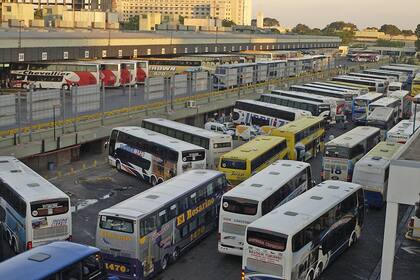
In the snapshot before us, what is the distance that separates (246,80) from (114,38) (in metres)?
11.9

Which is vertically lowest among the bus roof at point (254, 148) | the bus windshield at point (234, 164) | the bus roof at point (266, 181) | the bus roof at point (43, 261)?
the bus windshield at point (234, 164)

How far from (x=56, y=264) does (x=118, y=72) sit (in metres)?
34.2

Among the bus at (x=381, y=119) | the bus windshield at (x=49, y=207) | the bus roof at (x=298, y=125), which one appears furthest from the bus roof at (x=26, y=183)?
the bus at (x=381, y=119)

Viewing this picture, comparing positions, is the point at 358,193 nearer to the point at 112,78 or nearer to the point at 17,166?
the point at 17,166

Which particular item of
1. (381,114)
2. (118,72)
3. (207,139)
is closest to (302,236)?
(207,139)

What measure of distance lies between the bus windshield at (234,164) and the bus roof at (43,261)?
1019 centimetres

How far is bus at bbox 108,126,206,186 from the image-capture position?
72.8ft

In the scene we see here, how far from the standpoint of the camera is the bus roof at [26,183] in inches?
615

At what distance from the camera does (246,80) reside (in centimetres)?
4809

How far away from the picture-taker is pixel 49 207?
603 inches

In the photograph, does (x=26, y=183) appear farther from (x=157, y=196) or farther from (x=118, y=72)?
(x=118, y=72)

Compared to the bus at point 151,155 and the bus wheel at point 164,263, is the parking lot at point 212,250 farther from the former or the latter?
the bus at point 151,155

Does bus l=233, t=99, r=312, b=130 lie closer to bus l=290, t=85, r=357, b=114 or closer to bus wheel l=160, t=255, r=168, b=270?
bus l=290, t=85, r=357, b=114

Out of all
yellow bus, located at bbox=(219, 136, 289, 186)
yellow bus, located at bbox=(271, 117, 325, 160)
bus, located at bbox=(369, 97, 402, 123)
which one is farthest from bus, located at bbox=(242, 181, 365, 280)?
bus, located at bbox=(369, 97, 402, 123)
